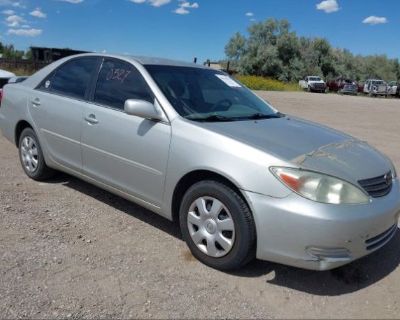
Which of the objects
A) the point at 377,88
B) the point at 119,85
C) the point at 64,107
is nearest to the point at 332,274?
the point at 119,85

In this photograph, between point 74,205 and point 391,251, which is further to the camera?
point 74,205

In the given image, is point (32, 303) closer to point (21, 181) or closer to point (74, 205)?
point (74, 205)

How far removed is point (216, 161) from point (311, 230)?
0.84 m

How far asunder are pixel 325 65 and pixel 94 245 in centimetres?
6647

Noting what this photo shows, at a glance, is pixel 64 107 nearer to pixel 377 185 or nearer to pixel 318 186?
pixel 318 186

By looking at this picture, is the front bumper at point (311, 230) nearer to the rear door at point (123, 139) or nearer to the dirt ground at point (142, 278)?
the dirt ground at point (142, 278)

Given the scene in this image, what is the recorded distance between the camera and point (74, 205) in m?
4.85

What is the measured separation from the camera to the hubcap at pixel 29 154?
213 inches

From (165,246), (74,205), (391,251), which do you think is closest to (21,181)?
(74,205)

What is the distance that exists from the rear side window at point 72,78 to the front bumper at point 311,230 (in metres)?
2.38

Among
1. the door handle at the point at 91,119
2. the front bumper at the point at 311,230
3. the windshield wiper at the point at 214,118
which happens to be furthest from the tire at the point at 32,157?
the front bumper at the point at 311,230

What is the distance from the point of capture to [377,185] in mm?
3475

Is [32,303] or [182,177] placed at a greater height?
[182,177]

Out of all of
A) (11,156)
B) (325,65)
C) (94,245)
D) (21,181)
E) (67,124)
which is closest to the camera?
(94,245)
